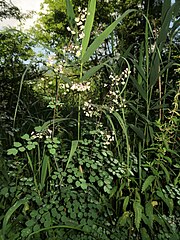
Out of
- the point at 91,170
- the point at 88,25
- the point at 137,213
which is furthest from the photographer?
the point at 91,170

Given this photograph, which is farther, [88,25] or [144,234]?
[144,234]

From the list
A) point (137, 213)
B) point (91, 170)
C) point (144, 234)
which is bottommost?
point (144, 234)

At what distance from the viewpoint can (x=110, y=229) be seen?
3.99 ft

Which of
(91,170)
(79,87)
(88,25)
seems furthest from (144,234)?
(88,25)

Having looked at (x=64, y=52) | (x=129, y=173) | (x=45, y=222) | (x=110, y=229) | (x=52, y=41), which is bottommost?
(x=110, y=229)

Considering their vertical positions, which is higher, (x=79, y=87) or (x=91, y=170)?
(x=79, y=87)

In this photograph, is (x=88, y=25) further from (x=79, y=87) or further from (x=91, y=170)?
(x=91, y=170)

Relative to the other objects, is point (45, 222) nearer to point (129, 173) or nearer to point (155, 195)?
point (129, 173)

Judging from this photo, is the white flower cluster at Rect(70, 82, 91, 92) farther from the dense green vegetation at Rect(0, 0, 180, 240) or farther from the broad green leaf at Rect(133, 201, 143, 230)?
the broad green leaf at Rect(133, 201, 143, 230)

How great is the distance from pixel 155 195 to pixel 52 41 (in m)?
5.22

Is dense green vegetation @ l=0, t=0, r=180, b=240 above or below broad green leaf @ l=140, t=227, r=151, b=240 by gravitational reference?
above

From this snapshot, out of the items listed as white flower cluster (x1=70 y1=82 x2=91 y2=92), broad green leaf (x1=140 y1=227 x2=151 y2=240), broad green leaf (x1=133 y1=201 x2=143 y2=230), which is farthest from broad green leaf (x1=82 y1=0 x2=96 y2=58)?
broad green leaf (x1=140 y1=227 x2=151 y2=240)

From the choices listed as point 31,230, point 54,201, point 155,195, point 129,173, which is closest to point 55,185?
point 54,201

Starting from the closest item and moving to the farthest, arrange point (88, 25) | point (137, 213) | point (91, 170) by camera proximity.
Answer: point (88, 25)
point (137, 213)
point (91, 170)
